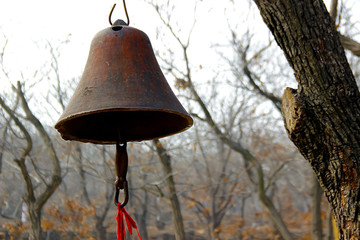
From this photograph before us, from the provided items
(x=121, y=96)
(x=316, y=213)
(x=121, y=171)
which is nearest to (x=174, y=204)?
(x=316, y=213)

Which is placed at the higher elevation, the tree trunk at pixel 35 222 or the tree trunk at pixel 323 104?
the tree trunk at pixel 323 104

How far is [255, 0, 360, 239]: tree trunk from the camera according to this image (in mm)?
1938

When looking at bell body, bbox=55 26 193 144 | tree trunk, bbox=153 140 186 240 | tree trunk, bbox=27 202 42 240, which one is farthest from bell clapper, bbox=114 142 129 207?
tree trunk, bbox=27 202 42 240

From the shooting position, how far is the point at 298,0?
2.06 metres

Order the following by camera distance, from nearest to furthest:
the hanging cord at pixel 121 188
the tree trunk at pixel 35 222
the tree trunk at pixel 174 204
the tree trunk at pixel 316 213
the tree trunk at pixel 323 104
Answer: the hanging cord at pixel 121 188, the tree trunk at pixel 323 104, the tree trunk at pixel 35 222, the tree trunk at pixel 316 213, the tree trunk at pixel 174 204

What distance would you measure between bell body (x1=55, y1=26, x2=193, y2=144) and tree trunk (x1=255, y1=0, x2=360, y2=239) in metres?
0.66

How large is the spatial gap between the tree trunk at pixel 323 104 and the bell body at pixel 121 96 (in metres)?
0.66

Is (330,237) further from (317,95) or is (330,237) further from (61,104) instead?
(61,104)

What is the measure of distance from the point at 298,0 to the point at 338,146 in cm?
85

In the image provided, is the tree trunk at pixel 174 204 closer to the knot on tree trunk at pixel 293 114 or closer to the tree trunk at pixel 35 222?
the tree trunk at pixel 35 222

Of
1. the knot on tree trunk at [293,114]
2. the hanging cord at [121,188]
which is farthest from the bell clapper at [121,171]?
the knot on tree trunk at [293,114]

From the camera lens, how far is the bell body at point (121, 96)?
1.72 m

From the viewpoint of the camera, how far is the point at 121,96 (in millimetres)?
1725

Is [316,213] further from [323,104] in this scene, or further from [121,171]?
[121,171]
